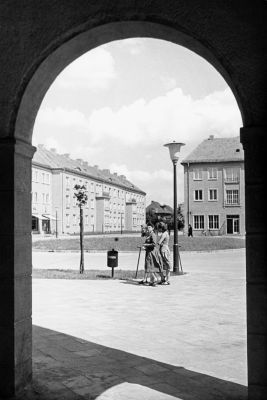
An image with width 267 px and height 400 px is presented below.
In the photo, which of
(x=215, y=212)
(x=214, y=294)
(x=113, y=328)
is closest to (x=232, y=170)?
(x=215, y=212)

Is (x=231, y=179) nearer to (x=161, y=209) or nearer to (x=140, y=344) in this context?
(x=161, y=209)

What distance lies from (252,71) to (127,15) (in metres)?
1.21

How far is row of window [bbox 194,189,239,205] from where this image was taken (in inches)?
2371

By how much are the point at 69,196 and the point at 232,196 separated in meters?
26.7

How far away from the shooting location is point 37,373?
512 centimetres

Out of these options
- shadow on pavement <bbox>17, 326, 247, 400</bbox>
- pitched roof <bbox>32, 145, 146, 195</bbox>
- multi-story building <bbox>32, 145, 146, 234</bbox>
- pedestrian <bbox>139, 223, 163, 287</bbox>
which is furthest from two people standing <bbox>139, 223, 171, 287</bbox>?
multi-story building <bbox>32, 145, 146, 234</bbox>

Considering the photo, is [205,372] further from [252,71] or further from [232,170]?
[232,170]

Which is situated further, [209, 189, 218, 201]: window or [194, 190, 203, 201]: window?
[194, 190, 203, 201]: window

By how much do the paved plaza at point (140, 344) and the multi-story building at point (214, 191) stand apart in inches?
1926

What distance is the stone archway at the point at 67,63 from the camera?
3975 millimetres

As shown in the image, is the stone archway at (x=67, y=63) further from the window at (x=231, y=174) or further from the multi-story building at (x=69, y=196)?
the multi-story building at (x=69, y=196)

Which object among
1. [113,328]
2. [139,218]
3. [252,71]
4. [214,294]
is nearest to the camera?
[252,71]

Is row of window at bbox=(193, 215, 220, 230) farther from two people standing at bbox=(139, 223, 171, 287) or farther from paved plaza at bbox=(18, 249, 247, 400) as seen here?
paved plaza at bbox=(18, 249, 247, 400)

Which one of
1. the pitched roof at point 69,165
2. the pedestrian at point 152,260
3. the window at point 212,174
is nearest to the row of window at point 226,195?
the window at point 212,174
